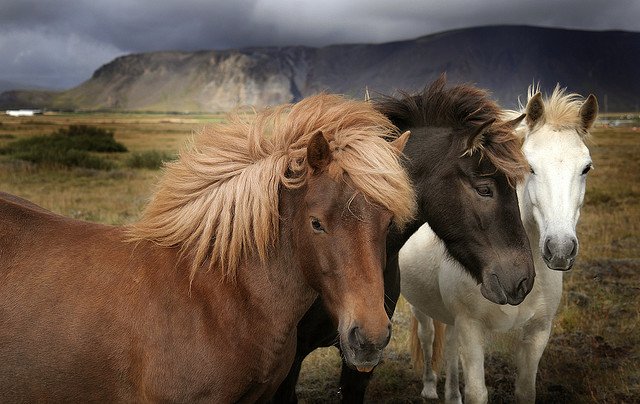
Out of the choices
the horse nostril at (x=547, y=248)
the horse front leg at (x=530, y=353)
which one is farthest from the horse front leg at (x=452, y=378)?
the horse nostril at (x=547, y=248)

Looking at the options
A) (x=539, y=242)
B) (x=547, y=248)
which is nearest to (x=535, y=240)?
(x=539, y=242)

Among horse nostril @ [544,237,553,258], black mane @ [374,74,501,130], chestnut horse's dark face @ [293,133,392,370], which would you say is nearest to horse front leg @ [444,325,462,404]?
horse nostril @ [544,237,553,258]

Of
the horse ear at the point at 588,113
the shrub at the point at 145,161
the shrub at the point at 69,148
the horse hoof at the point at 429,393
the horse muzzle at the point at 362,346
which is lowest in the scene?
the horse hoof at the point at 429,393

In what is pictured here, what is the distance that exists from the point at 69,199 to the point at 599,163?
2504 centimetres

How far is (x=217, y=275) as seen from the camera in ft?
9.07

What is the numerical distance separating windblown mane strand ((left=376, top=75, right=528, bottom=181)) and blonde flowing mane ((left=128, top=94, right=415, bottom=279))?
94cm

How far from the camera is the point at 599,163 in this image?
2736 cm

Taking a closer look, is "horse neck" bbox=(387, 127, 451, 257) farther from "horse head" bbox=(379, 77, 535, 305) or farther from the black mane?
the black mane

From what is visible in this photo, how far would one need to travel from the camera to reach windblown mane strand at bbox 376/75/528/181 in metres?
3.45

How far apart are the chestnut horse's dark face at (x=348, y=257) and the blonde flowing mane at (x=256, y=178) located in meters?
0.08

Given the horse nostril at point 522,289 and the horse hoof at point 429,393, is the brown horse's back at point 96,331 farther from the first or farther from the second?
the horse hoof at point 429,393

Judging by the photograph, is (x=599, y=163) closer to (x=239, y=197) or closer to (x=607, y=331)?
(x=607, y=331)

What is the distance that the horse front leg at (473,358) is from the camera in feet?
13.3

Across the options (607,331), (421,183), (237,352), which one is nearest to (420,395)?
(607,331)
